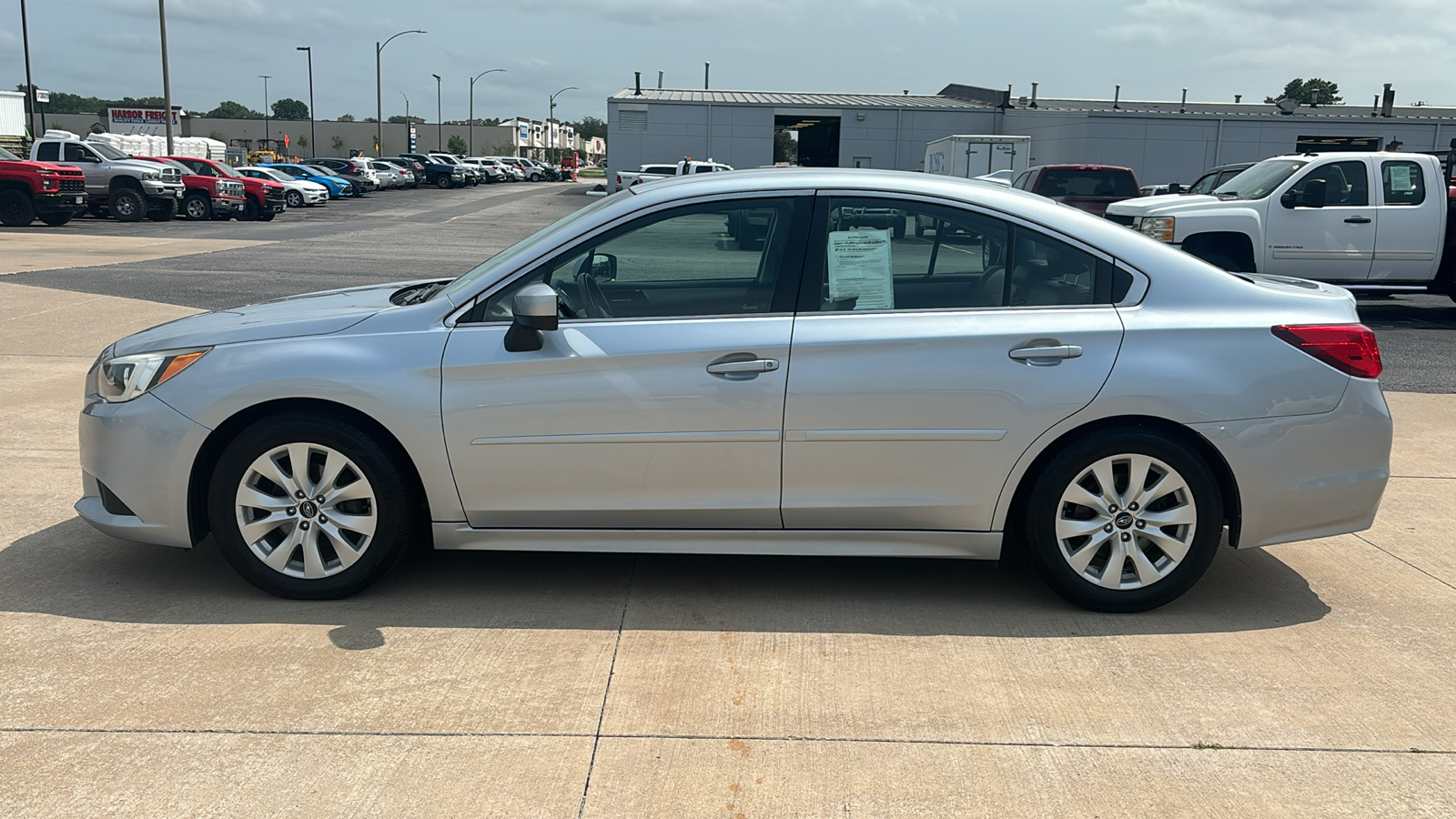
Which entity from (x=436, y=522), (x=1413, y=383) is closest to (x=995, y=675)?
(x=436, y=522)

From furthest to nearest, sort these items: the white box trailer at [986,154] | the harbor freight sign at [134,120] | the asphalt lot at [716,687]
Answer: the harbor freight sign at [134,120], the white box trailer at [986,154], the asphalt lot at [716,687]

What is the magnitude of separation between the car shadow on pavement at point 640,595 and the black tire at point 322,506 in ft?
0.36

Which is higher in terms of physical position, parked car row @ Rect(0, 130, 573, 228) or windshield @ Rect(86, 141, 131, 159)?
windshield @ Rect(86, 141, 131, 159)

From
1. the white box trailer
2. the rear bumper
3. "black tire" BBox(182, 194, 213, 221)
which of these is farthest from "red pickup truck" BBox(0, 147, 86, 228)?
the rear bumper

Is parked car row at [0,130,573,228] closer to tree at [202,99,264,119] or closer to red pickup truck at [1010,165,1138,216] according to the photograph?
red pickup truck at [1010,165,1138,216]

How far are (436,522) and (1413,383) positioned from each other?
8664mm

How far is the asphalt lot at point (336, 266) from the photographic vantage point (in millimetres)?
12570

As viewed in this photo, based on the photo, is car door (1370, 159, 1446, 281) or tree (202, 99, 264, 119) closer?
car door (1370, 159, 1446, 281)

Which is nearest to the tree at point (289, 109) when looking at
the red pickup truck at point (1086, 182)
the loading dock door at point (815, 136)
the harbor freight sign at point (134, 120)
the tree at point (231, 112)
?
the tree at point (231, 112)

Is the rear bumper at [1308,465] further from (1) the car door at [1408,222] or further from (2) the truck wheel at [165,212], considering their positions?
(2) the truck wheel at [165,212]

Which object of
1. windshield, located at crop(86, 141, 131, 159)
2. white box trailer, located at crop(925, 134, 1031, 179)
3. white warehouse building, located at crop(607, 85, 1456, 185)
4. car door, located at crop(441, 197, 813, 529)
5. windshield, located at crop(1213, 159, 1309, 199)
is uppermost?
white warehouse building, located at crop(607, 85, 1456, 185)

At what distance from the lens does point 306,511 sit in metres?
4.32

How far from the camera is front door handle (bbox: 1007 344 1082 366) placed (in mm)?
4215

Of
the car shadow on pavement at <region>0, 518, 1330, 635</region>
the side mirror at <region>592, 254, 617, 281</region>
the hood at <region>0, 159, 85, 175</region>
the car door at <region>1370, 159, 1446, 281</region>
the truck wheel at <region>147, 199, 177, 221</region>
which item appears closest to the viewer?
the car shadow on pavement at <region>0, 518, 1330, 635</region>
